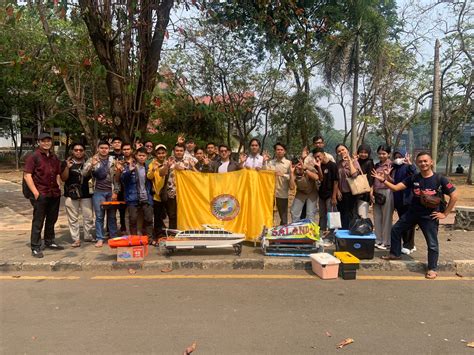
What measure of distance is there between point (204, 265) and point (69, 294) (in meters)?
1.76

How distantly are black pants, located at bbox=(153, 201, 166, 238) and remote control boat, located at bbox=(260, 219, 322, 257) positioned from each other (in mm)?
1956

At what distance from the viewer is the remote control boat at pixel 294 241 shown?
18.8 ft

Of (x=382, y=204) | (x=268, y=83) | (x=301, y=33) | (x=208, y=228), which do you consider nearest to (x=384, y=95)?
(x=268, y=83)

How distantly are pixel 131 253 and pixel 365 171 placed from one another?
12.7ft

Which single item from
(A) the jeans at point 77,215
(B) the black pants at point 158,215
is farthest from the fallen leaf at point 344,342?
(A) the jeans at point 77,215

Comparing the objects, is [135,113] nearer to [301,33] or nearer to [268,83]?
[301,33]

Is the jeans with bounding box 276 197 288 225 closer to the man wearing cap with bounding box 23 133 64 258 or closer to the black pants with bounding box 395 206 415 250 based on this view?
the black pants with bounding box 395 206 415 250

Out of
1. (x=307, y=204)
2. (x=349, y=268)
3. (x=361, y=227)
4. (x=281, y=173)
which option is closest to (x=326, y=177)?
(x=307, y=204)

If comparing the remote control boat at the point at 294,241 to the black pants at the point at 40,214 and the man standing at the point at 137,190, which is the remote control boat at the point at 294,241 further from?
the black pants at the point at 40,214

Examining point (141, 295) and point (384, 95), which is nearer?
point (141, 295)

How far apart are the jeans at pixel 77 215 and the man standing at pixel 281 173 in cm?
309

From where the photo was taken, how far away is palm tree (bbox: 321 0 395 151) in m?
12.2

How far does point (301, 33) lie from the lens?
10.0 m

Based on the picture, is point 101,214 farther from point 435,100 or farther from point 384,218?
point 435,100
